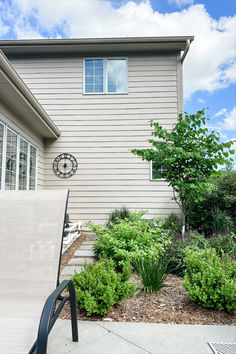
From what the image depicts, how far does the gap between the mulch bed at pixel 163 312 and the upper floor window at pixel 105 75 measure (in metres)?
5.77

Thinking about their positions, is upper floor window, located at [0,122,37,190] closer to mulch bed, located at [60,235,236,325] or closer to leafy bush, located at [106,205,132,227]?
leafy bush, located at [106,205,132,227]

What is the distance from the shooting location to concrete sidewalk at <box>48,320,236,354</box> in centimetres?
166

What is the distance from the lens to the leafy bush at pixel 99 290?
2047mm

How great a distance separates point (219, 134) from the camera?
459cm

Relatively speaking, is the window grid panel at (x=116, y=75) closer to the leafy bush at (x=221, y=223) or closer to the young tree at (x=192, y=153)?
the young tree at (x=192, y=153)

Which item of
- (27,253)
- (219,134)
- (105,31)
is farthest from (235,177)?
(105,31)

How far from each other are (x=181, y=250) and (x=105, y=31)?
27.9 feet

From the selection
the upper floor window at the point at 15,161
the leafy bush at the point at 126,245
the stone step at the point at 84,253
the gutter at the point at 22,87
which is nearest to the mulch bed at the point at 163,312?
the leafy bush at the point at 126,245

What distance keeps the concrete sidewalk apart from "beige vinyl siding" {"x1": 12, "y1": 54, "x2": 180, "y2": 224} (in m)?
4.56

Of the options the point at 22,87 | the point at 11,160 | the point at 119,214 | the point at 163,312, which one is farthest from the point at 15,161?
the point at 163,312

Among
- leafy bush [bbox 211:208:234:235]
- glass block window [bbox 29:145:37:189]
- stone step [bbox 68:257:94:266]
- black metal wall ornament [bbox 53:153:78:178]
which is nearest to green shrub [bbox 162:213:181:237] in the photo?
leafy bush [bbox 211:208:234:235]

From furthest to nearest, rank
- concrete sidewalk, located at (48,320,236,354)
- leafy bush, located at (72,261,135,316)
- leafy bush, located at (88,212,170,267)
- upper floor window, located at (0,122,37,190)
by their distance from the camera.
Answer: upper floor window, located at (0,122,37,190) < leafy bush, located at (88,212,170,267) < leafy bush, located at (72,261,135,316) < concrete sidewalk, located at (48,320,236,354)

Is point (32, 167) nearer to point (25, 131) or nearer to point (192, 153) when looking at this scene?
point (25, 131)

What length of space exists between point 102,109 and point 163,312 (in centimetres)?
566
